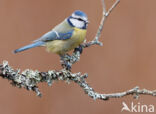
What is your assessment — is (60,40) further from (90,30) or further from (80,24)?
(90,30)

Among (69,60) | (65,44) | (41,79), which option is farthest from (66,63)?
(65,44)

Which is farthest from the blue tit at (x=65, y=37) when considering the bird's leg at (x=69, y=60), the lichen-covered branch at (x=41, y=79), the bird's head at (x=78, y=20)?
the lichen-covered branch at (x=41, y=79)

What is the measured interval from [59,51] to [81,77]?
381 millimetres

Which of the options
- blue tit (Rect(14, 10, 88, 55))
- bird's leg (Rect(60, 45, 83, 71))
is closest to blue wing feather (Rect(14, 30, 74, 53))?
blue tit (Rect(14, 10, 88, 55))

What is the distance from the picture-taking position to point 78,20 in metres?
1.46

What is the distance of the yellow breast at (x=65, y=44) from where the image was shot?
1.43 metres

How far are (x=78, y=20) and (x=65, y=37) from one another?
0.10 meters

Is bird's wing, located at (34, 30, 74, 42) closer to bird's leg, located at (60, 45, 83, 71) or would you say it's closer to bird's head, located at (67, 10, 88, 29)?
bird's head, located at (67, 10, 88, 29)

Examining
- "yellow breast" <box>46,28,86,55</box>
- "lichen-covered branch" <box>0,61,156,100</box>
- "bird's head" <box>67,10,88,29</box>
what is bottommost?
"lichen-covered branch" <box>0,61,156,100</box>

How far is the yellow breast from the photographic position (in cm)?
143

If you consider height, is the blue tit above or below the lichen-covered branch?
above

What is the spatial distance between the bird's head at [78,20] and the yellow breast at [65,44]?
0.05 meters

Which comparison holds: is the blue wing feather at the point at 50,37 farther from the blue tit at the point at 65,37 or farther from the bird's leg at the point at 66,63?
the bird's leg at the point at 66,63

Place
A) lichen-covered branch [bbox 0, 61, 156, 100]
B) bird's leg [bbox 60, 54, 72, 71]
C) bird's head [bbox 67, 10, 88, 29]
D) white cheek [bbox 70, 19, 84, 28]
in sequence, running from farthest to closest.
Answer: white cheek [bbox 70, 19, 84, 28] → bird's head [bbox 67, 10, 88, 29] → bird's leg [bbox 60, 54, 72, 71] → lichen-covered branch [bbox 0, 61, 156, 100]
